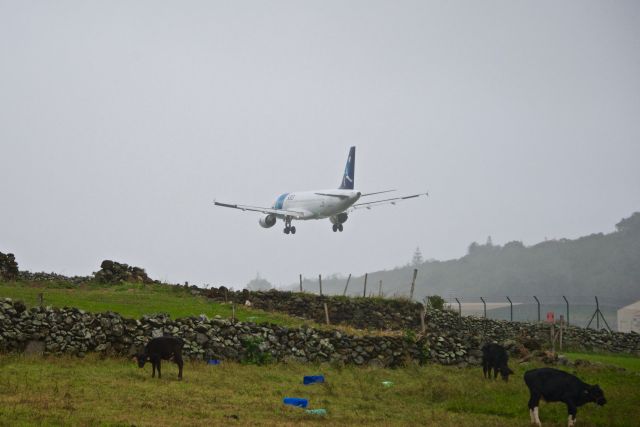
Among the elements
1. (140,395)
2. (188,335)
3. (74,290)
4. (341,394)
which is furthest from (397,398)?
(74,290)

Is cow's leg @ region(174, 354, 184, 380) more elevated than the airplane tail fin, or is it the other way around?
the airplane tail fin

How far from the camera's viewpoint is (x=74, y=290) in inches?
1480

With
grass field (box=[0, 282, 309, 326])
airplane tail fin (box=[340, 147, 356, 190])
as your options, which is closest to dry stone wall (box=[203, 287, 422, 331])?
grass field (box=[0, 282, 309, 326])

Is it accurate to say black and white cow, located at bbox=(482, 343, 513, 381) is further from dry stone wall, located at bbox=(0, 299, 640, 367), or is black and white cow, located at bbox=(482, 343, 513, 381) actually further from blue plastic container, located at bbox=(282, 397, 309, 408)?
blue plastic container, located at bbox=(282, 397, 309, 408)

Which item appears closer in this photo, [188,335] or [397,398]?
[397,398]

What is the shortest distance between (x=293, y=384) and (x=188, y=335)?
5.04m

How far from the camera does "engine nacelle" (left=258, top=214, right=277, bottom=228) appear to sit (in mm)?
80375

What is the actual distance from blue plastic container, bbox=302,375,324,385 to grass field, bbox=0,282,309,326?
9445 mm

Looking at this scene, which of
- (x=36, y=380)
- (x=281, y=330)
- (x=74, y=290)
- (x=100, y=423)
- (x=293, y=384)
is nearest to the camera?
(x=100, y=423)

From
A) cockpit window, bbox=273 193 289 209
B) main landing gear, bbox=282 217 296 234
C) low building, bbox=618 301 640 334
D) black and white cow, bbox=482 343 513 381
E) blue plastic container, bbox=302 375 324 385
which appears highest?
cockpit window, bbox=273 193 289 209

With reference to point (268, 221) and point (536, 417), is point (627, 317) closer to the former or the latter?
point (268, 221)

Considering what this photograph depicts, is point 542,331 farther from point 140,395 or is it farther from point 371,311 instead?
point 140,395

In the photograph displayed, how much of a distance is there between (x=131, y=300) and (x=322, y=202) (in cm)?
4541

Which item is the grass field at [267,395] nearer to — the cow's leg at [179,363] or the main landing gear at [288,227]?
the cow's leg at [179,363]
